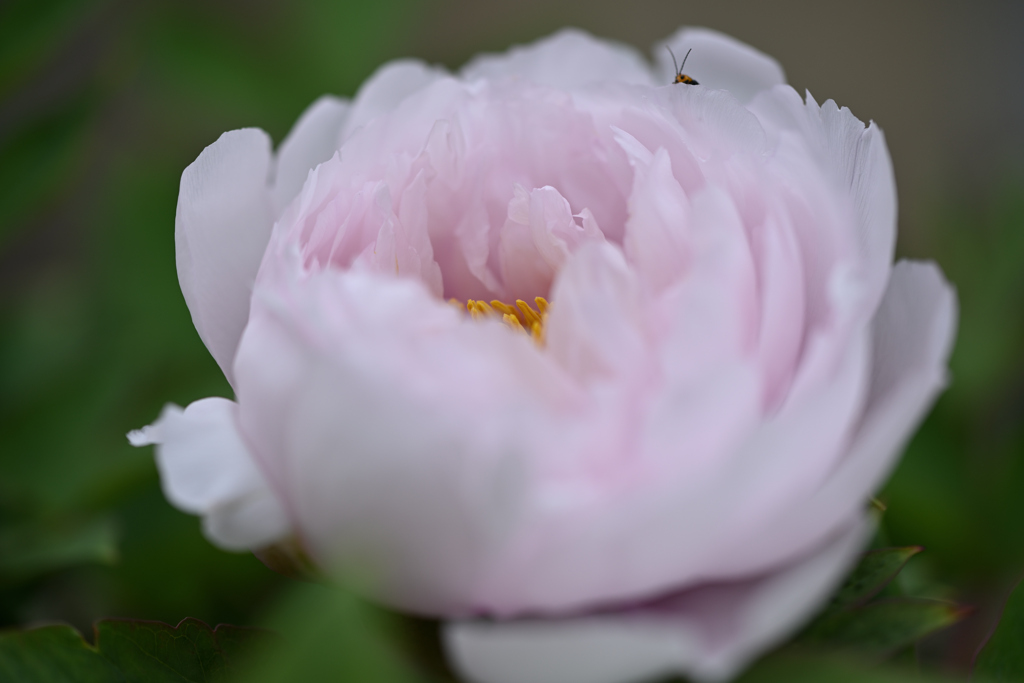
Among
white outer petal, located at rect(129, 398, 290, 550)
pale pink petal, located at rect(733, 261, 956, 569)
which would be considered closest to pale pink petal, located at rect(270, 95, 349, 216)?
→ white outer petal, located at rect(129, 398, 290, 550)

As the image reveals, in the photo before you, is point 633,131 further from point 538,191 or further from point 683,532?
point 683,532

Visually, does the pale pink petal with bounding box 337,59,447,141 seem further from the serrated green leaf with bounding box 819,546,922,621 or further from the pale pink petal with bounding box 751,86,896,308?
the serrated green leaf with bounding box 819,546,922,621

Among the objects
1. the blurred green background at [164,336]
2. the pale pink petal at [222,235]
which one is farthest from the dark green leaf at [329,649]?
the blurred green background at [164,336]

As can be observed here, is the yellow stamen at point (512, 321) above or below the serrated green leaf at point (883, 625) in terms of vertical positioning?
above

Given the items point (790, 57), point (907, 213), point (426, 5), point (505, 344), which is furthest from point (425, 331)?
point (790, 57)

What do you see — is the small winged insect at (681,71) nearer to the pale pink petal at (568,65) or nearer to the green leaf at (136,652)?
the pale pink petal at (568,65)

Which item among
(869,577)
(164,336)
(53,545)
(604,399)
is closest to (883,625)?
(869,577)

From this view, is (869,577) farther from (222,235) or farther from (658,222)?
(222,235)
